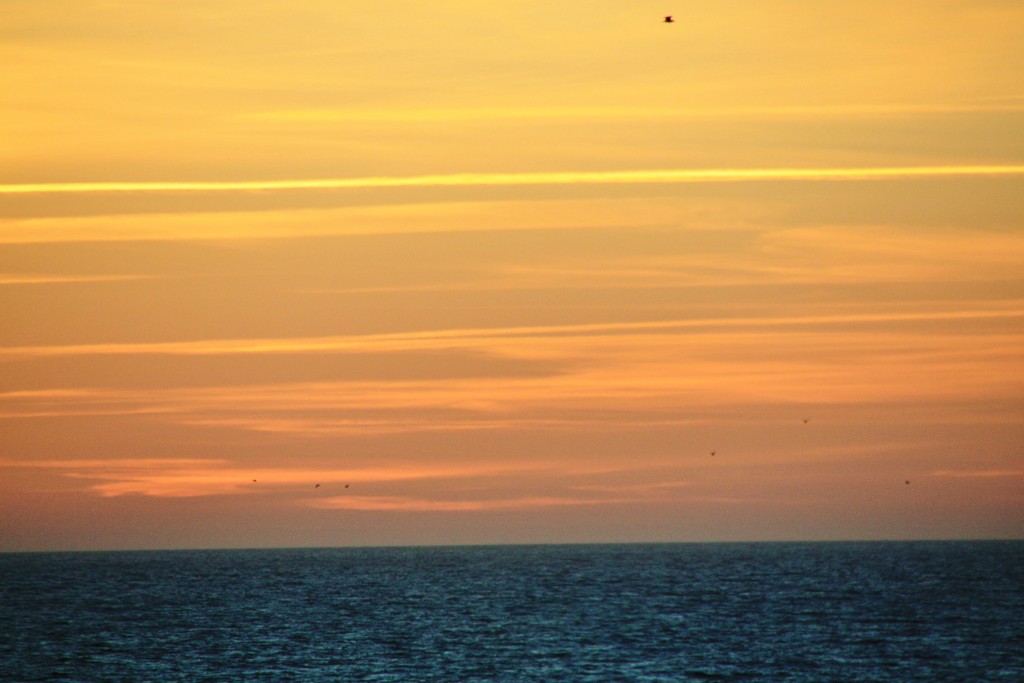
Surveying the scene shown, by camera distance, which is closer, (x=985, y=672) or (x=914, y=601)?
(x=985, y=672)

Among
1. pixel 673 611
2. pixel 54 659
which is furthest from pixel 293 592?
pixel 54 659

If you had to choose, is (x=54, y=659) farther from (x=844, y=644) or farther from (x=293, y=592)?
(x=293, y=592)

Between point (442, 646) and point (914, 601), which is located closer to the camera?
point (442, 646)

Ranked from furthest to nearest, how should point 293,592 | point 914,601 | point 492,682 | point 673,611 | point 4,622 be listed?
point 293,592 → point 914,601 → point 673,611 → point 4,622 → point 492,682

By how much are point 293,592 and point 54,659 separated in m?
85.0

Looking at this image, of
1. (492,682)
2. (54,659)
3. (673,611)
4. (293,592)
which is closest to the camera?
(492,682)

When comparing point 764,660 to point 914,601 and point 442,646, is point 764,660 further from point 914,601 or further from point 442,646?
point 914,601

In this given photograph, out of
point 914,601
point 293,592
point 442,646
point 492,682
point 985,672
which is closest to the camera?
point 492,682

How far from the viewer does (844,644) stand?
347 ft

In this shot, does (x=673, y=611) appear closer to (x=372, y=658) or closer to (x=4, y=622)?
(x=372, y=658)

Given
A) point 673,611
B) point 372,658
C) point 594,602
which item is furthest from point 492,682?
point 594,602

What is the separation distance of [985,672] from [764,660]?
1332 cm

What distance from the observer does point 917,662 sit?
→ 9494 cm

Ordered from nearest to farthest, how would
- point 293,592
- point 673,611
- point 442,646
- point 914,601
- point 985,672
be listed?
1. point 985,672
2. point 442,646
3. point 673,611
4. point 914,601
5. point 293,592
